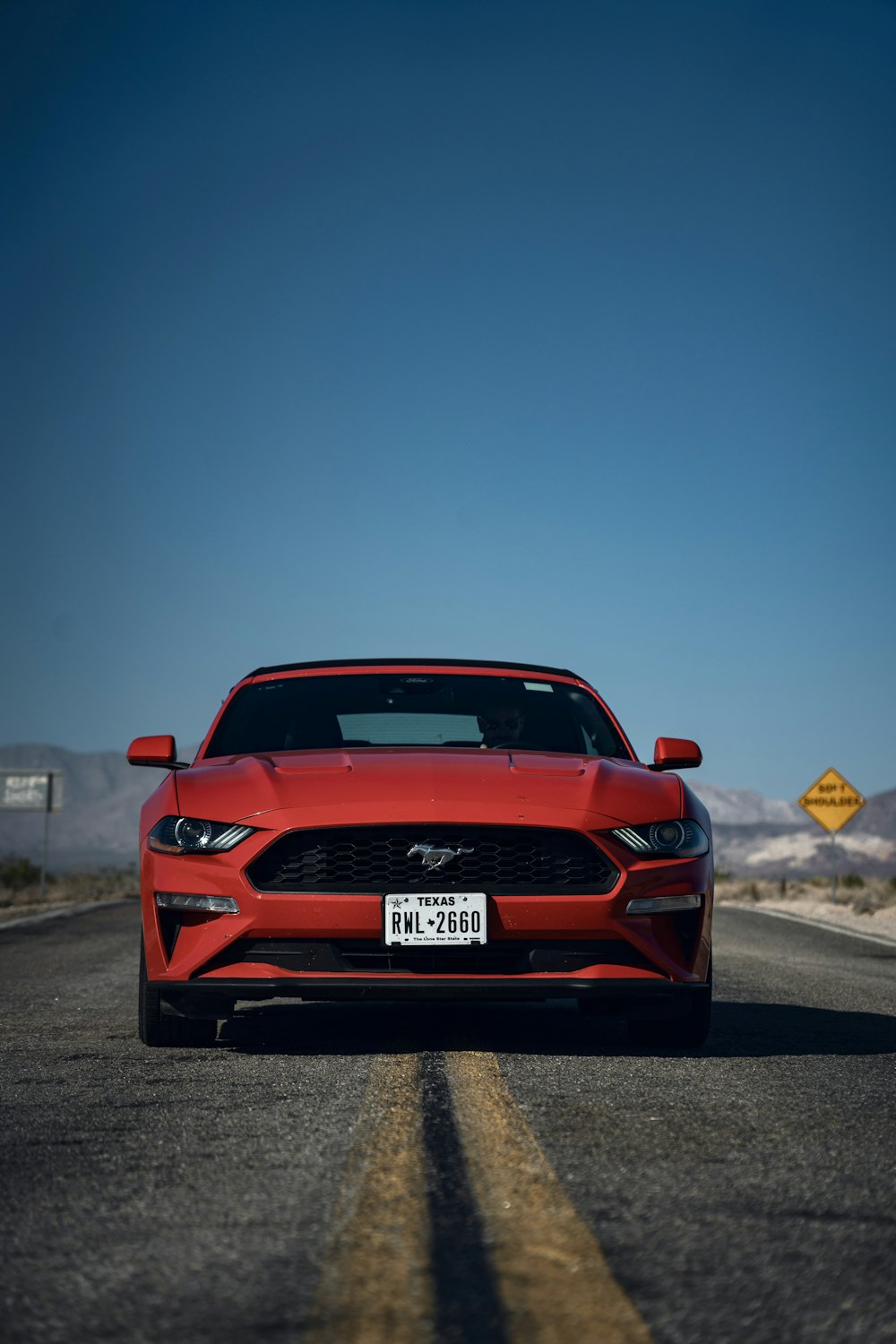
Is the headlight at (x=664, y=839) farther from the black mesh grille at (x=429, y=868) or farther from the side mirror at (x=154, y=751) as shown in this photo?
the side mirror at (x=154, y=751)

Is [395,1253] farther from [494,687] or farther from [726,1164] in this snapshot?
[494,687]

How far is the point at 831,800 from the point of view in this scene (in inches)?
1134

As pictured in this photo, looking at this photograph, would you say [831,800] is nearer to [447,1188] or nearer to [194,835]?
[194,835]

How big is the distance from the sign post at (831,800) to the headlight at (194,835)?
78.6ft

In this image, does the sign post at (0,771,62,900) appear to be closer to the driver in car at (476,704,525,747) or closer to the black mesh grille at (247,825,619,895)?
the driver in car at (476,704,525,747)

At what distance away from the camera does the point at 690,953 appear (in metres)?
5.61

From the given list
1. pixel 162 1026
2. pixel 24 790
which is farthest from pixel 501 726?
pixel 24 790

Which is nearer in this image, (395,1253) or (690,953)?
(395,1253)

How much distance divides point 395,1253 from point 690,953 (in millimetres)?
3107

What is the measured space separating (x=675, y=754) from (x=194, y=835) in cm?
243

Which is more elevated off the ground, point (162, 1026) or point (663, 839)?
point (663, 839)


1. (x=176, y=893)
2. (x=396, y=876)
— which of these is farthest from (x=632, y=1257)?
(x=176, y=893)

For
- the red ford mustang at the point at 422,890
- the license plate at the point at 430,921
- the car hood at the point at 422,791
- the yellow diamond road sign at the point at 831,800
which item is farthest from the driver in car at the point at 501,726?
the yellow diamond road sign at the point at 831,800

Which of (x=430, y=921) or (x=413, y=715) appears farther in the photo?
(x=413, y=715)
